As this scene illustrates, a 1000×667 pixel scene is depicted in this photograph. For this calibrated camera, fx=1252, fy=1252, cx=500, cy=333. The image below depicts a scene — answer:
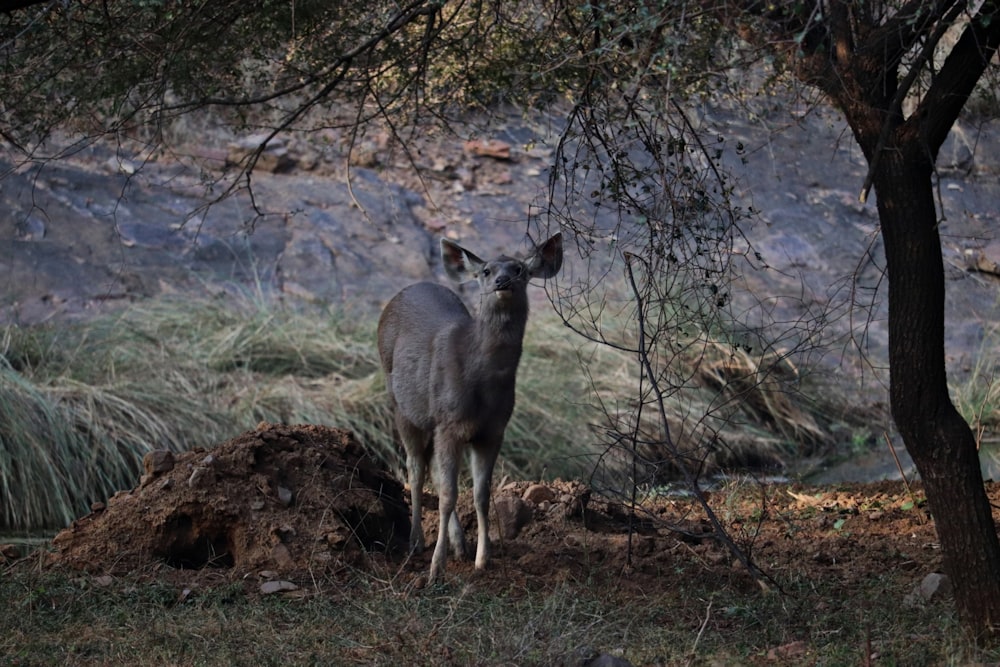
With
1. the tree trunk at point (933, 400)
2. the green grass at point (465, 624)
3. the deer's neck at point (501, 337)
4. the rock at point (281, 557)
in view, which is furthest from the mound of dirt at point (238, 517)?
the tree trunk at point (933, 400)

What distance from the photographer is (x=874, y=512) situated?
743 cm

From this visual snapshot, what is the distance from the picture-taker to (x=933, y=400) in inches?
182

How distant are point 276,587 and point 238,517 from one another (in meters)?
0.63

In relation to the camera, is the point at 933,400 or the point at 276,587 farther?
the point at 276,587

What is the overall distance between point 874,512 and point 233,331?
238 inches

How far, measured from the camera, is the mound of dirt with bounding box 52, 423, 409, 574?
248 inches

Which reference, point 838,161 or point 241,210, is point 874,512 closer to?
point 241,210

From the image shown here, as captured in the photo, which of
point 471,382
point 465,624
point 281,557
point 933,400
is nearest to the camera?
point 933,400

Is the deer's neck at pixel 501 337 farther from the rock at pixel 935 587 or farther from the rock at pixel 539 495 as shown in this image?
the rock at pixel 935 587

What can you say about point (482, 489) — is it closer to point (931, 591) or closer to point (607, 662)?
point (607, 662)

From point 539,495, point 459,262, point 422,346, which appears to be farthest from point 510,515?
point 459,262

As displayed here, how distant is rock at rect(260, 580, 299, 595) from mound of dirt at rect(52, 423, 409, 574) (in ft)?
0.62

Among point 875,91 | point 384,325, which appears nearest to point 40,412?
point 384,325

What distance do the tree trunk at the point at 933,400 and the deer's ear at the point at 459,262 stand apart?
8.13 feet
